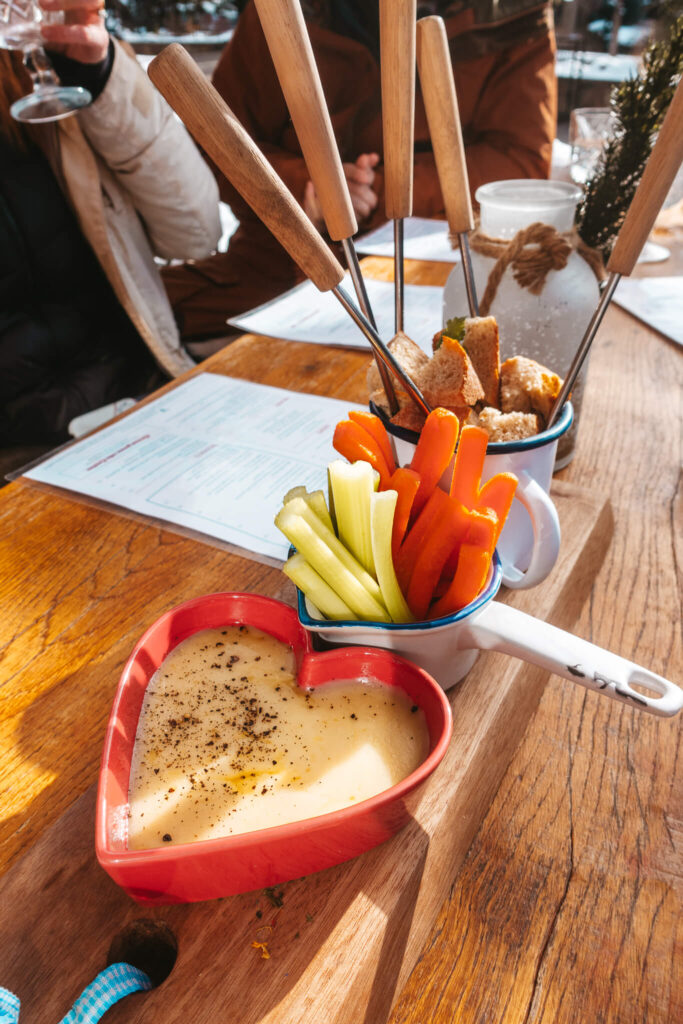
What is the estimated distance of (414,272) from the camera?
1.25 meters

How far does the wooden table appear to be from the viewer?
0.37 m

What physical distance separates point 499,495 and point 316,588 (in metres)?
0.13

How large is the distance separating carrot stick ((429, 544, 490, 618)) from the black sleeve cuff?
4.08 feet

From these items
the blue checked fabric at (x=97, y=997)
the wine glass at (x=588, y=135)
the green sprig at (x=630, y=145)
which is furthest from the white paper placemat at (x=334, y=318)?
the blue checked fabric at (x=97, y=997)

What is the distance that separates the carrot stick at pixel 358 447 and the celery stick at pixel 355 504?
0.02m

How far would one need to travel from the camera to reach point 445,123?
0.52 meters

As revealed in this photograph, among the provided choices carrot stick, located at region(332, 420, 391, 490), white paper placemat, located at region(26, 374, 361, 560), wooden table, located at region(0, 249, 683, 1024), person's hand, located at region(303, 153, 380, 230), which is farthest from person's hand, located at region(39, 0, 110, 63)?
carrot stick, located at region(332, 420, 391, 490)

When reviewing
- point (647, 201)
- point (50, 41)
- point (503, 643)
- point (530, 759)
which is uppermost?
point (50, 41)

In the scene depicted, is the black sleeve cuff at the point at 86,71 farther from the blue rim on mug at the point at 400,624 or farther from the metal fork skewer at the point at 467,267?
the blue rim on mug at the point at 400,624

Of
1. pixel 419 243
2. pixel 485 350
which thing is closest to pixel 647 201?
pixel 485 350

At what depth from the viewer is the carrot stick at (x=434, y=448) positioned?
0.42 m

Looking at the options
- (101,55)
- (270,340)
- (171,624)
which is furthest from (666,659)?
(101,55)

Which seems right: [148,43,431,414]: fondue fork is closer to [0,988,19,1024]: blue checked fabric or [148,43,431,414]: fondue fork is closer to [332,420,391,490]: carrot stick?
[332,420,391,490]: carrot stick

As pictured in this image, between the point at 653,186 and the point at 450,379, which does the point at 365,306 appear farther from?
the point at 653,186
